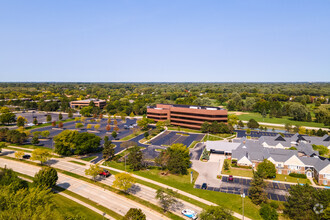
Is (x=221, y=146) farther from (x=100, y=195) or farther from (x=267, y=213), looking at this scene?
(x=100, y=195)

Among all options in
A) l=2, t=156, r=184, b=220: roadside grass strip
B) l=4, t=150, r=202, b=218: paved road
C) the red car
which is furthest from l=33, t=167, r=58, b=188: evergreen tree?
the red car

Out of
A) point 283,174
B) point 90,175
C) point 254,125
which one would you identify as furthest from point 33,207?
point 254,125

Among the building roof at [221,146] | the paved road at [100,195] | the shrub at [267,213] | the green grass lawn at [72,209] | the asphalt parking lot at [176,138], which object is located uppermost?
the building roof at [221,146]

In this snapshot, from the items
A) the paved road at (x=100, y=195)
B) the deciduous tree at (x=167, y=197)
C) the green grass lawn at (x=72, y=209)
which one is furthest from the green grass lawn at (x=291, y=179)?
the green grass lawn at (x=72, y=209)

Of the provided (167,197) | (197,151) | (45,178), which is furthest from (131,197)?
(197,151)

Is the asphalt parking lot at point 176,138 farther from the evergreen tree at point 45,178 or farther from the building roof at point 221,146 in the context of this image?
the evergreen tree at point 45,178

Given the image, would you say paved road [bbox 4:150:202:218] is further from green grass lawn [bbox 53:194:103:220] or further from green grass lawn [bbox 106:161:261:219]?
green grass lawn [bbox 53:194:103:220]

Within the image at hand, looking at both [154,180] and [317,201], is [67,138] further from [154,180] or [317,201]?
[317,201]
